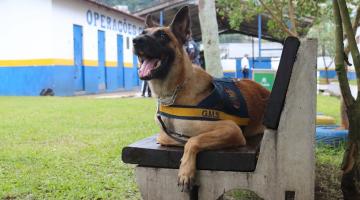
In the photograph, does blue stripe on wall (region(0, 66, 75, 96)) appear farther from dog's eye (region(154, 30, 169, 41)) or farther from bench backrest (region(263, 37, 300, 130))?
bench backrest (region(263, 37, 300, 130))

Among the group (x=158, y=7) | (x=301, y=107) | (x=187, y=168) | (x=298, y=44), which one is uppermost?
(x=158, y=7)

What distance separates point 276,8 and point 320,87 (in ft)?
48.1

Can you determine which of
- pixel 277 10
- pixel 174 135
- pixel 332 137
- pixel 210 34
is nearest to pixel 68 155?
pixel 174 135

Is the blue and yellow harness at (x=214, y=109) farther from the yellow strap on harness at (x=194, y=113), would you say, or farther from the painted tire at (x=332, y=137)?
the painted tire at (x=332, y=137)

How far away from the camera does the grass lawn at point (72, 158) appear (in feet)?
14.0

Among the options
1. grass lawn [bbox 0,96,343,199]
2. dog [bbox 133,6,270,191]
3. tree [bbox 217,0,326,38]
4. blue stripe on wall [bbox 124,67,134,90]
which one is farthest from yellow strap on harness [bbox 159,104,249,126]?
blue stripe on wall [bbox 124,67,134,90]

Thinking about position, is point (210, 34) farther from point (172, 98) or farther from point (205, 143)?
point (205, 143)

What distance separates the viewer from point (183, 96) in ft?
11.0

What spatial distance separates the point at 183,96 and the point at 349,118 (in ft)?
3.98

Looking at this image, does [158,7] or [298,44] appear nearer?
[298,44]

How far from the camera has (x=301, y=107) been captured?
3016 mm

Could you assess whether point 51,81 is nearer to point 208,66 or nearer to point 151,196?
point 208,66

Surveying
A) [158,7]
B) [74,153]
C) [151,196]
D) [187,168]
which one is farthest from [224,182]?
[158,7]

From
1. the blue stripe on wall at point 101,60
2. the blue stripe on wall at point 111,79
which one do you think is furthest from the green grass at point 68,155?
the blue stripe on wall at point 111,79
